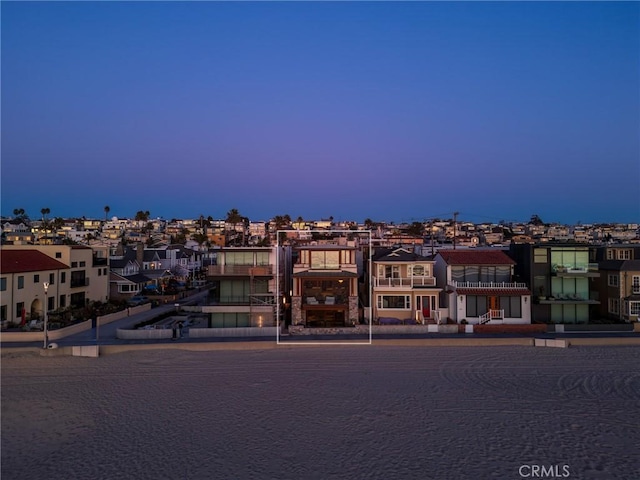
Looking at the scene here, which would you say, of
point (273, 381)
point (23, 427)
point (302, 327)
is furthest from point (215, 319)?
point (23, 427)

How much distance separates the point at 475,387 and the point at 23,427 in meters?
15.5

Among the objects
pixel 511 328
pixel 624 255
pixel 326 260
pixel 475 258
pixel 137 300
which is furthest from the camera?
pixel 137 300

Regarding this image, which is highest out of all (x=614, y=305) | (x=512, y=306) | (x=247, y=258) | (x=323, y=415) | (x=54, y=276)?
(x=247, y=258)

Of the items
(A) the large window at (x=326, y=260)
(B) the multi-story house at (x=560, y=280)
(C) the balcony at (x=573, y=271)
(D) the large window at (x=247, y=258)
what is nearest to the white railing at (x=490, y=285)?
(B) the multi-story house at (x=560, y=280)

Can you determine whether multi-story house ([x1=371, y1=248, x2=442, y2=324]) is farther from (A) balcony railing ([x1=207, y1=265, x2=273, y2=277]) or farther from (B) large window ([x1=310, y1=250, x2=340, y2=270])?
(A) balcony railing ([x1=207, y1=265, x2=273, y2=277])

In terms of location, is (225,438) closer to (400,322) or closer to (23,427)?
(23,427)

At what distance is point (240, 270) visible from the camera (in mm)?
28953

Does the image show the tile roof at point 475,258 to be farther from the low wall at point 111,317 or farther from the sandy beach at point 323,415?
the low wall at point 111,317

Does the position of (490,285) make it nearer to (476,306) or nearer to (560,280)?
(476,306)

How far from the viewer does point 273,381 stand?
61.9ft

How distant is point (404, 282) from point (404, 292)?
0.61 m

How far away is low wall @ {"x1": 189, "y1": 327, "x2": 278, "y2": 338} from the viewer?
25938 mm

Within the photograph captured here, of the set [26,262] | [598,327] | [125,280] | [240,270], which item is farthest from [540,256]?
[125,280]

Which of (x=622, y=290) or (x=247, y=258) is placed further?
(x=622, y=290)
